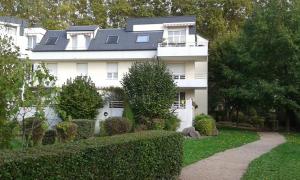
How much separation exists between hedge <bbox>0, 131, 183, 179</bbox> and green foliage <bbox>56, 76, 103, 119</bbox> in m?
16.6

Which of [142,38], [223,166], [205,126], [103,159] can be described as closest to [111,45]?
[142,38]

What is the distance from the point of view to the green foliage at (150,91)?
25.5 m

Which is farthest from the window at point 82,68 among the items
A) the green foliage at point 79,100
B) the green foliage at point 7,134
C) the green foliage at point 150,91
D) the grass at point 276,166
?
the green foliage at point 7,134

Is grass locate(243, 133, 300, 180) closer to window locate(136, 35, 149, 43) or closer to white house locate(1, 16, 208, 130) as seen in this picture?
white house locate(1, 16, 208, 130)

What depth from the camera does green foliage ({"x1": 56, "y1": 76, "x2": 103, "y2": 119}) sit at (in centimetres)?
2697

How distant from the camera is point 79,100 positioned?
27078mm

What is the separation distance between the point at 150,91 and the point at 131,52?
37.4ft

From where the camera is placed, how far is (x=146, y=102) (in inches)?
1003

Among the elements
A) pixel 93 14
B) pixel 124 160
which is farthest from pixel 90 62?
pixel 124 160

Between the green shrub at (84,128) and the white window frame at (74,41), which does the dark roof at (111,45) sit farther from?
the green shrub at (84,128)

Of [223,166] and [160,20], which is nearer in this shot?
[223,166]

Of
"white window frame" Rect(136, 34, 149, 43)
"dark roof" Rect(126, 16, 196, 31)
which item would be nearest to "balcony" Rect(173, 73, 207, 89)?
"white window frame" Rect(136, 34, 149, 43)

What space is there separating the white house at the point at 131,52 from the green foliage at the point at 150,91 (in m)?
8.77

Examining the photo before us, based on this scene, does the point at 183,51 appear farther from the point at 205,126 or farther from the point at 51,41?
the point at 51,41
